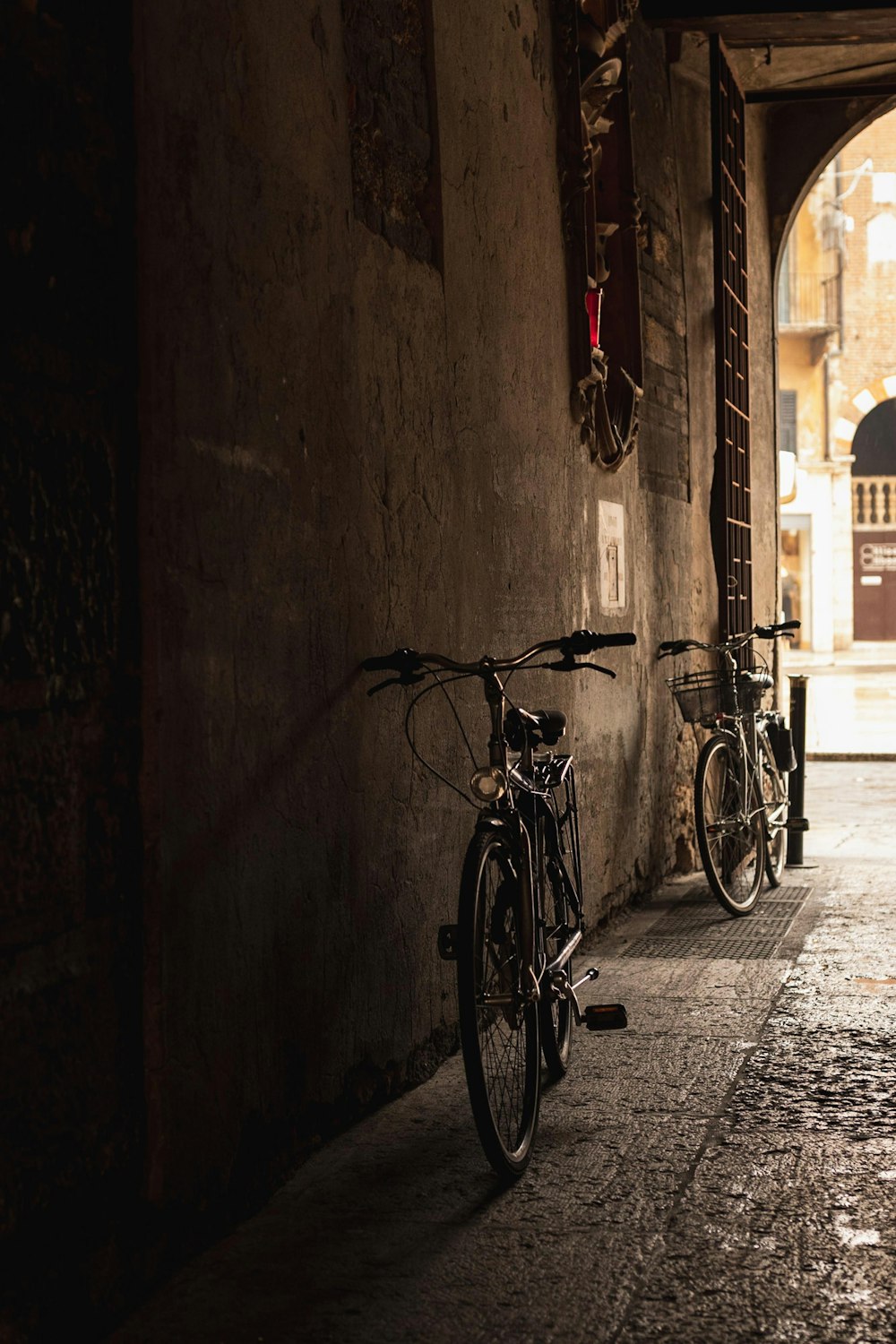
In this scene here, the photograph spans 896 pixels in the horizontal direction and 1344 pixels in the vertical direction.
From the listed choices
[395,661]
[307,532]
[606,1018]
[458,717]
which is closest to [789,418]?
[458,717]

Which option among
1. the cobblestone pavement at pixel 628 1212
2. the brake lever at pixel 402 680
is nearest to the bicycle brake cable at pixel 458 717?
the brake lever at pixel 402 680

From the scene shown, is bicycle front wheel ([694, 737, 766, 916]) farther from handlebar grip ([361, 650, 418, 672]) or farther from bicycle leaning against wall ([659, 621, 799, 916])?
handlebar grip ([361, 650, 418, 672])

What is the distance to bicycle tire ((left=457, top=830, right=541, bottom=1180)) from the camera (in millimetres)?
3309

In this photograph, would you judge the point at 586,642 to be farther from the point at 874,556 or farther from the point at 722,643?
the point at 874,556

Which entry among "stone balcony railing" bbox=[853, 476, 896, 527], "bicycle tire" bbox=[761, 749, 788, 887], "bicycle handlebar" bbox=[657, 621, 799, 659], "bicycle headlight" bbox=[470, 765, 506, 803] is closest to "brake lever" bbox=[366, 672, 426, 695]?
"bicycle headlight" bbox=[470, 765, 506, 803]

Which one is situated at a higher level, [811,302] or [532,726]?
[811,302]

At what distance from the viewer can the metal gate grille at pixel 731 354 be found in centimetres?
843

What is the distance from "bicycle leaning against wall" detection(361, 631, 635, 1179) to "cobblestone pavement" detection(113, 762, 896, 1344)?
157 millimetres

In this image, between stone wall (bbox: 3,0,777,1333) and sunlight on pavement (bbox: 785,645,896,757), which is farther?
sunlight on pavement (bbox: 785,645,896,757)

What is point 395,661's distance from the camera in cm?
373

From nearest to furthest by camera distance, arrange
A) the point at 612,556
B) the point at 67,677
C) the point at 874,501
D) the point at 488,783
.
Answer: the point at 67,677
the point at 488,783
the point at 612,556
the point at 874,501

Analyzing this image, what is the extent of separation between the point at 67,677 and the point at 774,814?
5.13 metres

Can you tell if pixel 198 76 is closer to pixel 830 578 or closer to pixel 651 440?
pixel 651 440

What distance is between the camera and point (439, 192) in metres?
4.47
